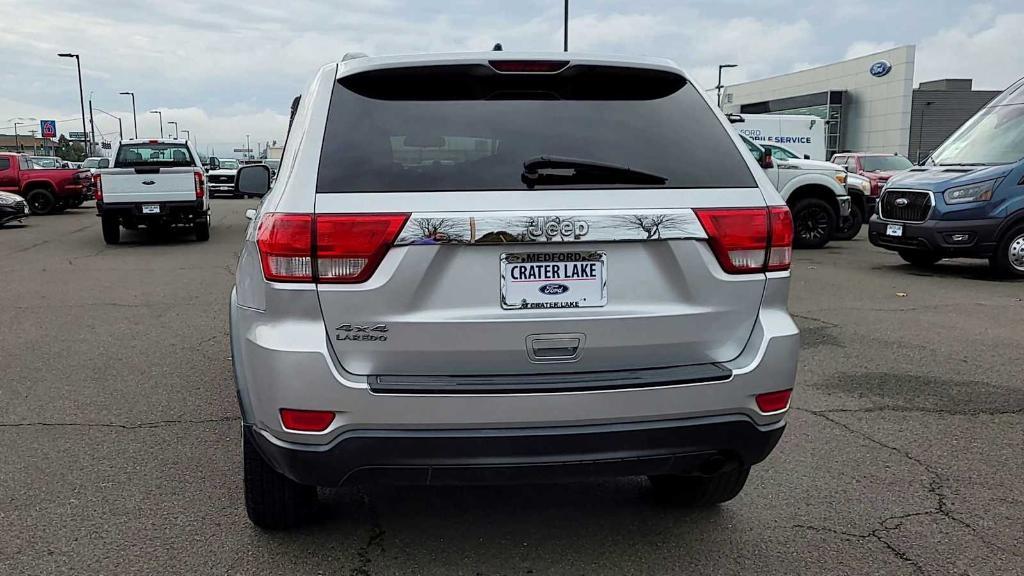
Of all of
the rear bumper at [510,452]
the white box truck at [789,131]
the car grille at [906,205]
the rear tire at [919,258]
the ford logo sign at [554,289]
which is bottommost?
the rear tire at [919,258]

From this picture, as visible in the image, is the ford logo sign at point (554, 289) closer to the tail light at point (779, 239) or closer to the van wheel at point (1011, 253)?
the tail light at point (779, 239)

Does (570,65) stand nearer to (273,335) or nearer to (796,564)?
(273,335)

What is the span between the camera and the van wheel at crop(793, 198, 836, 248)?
47.4 ft

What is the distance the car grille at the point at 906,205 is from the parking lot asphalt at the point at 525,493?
→ 430cm

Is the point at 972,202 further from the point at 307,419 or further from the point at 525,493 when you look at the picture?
the point at 307,419

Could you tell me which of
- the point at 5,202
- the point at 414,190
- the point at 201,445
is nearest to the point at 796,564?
the point at 414,190

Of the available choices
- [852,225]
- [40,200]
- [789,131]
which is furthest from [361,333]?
[789,131]

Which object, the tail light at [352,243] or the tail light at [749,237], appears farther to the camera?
the tail light at [749,237]

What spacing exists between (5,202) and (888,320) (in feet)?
61.9

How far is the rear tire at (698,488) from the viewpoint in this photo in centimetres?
344

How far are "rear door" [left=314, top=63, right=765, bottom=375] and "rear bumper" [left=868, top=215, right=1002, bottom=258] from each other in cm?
898

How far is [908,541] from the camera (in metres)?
3.33

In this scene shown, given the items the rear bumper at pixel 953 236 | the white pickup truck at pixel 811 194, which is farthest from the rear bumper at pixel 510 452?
the white pickup truck at pixel 811 194

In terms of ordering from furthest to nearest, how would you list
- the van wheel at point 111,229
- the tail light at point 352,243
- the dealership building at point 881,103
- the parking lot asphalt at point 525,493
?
the dealership building at point 881,103 → the van wheel at point 111,229 → the parking lot asphalt at point 525,493 → the tail light at point 352,243
